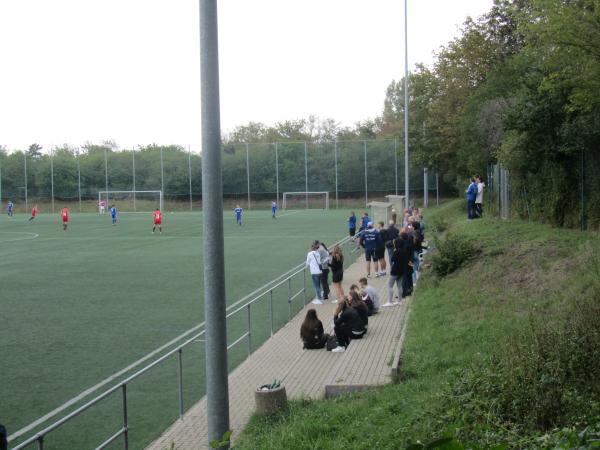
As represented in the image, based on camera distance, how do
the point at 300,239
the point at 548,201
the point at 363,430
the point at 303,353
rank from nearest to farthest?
the point at 363,430 < the point at 303,353 < the point at 548,201 < the point at 300,239

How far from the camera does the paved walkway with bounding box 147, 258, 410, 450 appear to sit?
996 cm

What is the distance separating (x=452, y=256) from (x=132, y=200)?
72.3m

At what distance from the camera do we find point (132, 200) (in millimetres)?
Result: 86750

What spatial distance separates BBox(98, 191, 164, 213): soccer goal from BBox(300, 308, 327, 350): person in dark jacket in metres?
72.2

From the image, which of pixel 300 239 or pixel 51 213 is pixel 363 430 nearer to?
pixel 300 239

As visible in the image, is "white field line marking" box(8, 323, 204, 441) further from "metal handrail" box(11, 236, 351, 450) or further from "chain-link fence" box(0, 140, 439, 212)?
"chain-link fence" box(0, 140, 439, 212)

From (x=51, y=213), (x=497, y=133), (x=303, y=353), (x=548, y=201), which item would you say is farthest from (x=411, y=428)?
(x=51, y=213)

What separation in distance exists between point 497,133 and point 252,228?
22638 millimetres

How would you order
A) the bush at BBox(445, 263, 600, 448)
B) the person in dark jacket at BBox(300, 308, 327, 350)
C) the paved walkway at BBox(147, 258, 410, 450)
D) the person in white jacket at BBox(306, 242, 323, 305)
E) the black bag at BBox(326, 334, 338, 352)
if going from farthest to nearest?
the person in white jacket at BBox(306, 242, 323, 305) < the person in dark jacket at BBox(300, 308, 327, 350) < the black bag at BBox(326, 334, 338, 352) < the paved walkway at BBox(147, 258, 410, 450) < the bush at BBox(445, 263, 600, 448)

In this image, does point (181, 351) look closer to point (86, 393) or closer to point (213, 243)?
point (86, 393)

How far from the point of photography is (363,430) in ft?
25.5

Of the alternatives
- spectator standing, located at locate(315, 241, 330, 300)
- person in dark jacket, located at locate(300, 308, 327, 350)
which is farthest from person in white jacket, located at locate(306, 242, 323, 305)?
person in dark jacket, located at locate(300, 308, 327, 350)

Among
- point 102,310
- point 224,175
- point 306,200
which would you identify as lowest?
point 102,310

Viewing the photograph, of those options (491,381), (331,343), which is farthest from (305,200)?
(491,381)
